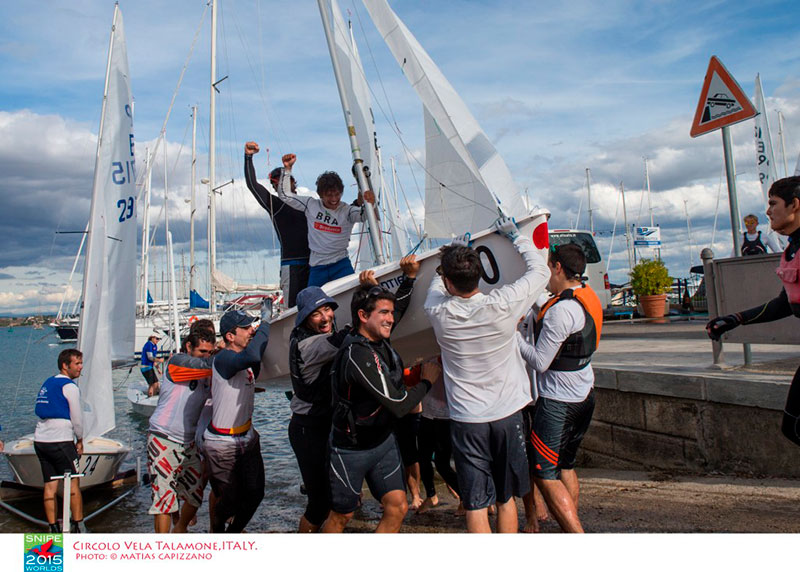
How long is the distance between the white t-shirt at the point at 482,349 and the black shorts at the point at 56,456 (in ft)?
15.7

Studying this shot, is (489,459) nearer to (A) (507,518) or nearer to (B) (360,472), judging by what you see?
(A) (507,518)

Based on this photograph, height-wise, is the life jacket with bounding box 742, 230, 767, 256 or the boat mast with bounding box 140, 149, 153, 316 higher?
the boat mast with bounding box 140, 149, 153, 316

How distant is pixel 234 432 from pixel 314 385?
0.94 m

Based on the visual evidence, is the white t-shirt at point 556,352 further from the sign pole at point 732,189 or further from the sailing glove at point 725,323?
the sign pole at point 732,189

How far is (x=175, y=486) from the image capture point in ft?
14.8

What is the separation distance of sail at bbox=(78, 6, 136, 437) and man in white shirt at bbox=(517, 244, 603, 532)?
5.49 m

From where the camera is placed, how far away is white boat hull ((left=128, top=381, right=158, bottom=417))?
1600 centimetres

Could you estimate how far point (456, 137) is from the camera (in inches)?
233

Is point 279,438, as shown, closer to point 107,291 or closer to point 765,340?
point 107,291

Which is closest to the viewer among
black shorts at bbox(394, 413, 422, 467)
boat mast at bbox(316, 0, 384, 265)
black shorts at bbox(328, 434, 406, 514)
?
black shorts at bbox(328, 434, 406, 514)

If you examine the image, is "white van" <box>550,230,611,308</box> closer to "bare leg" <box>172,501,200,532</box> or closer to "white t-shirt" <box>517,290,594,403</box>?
"white t-shirt" <box>517,290,594,403</box>

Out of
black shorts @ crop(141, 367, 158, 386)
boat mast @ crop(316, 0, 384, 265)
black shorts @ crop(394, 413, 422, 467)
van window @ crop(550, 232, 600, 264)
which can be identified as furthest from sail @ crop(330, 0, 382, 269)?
black shorts @ crop(141, 367, 158, 386)
